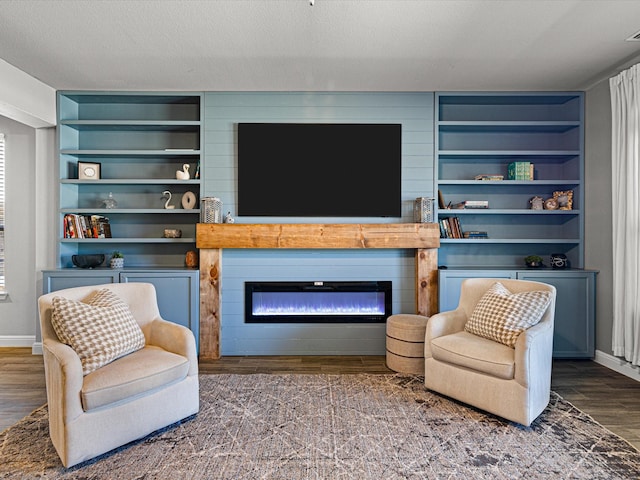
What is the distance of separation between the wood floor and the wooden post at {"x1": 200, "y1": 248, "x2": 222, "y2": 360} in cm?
15

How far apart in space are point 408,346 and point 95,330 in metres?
2.39

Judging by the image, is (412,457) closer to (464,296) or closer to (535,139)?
(464,296)

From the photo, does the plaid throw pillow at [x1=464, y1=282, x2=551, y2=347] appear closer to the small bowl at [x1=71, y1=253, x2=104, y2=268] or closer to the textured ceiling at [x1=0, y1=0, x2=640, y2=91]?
the textured ceiling at [x1=0, y1=0, x2=640, y2=91]

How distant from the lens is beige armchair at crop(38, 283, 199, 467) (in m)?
2.01

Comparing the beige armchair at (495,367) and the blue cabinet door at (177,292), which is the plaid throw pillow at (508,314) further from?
the blue cabinet door at (177,292)

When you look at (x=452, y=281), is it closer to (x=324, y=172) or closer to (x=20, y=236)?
(x=324, y=172)

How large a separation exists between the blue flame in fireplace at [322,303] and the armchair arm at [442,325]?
1.04 meters

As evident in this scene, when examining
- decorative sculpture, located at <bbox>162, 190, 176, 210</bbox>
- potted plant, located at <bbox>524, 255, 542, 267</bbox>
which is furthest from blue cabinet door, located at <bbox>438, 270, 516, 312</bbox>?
decorative sculpture, located at <bbox>162, 190, 176, 210</bbox>

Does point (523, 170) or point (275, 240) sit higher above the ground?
point (523, 170)

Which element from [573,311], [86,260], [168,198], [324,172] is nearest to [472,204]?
[573,311]

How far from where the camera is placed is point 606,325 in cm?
371

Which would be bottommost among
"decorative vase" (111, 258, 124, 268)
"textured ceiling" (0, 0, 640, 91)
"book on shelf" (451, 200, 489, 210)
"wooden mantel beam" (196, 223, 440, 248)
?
"decorative vase" (111, 258, 124, 268)

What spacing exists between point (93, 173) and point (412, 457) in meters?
3.94

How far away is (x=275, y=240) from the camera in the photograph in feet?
12.6
